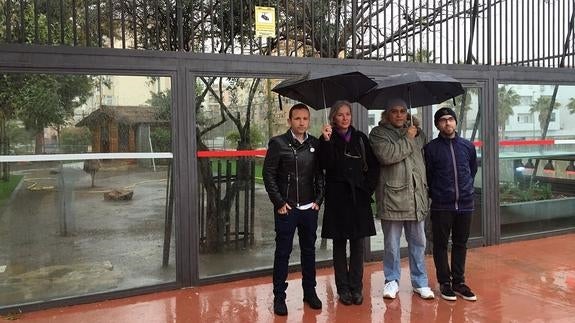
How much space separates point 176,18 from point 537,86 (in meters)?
4.57

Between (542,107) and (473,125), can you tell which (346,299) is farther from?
(542,107)

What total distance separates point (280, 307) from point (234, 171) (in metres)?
1.48

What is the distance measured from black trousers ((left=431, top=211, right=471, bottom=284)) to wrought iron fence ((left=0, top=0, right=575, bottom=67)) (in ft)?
6.92

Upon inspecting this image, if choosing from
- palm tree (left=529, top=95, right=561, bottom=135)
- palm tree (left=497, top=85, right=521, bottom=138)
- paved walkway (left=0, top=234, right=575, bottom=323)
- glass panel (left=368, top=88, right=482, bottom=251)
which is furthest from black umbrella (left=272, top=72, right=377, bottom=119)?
palm tree (left=529, top=95, right=561, bottom=135)

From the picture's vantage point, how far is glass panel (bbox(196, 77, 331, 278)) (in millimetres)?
5062

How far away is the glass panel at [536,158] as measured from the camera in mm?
6715

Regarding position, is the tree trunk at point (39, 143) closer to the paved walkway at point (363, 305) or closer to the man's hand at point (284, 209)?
the paved walkway at point (363, 305)

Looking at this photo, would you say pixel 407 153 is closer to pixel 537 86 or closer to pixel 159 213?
pixel 159 213

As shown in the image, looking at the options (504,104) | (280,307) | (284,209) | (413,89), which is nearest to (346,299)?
(280,307)

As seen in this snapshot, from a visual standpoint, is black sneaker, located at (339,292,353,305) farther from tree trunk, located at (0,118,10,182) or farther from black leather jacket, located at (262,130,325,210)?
tree trunk, located at (0,118,10,182)

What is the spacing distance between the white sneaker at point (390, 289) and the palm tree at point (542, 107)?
11.3ft

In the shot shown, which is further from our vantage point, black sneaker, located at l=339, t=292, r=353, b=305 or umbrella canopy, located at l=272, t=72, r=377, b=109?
black sneaker, located at l=339, t=292, r=353, b=305

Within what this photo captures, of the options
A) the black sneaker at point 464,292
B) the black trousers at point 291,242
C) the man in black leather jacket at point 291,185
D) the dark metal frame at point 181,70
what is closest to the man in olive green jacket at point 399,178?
the black sneaker at point 464,292

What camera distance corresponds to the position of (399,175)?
4453mm
